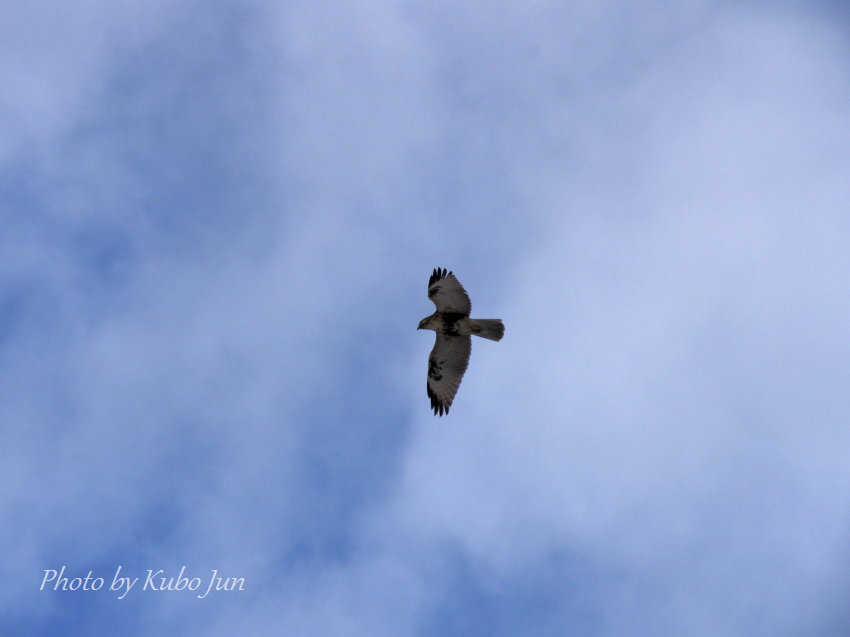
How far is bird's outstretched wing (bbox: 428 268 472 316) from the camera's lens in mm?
19266

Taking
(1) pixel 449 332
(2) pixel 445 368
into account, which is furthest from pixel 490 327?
(2) pixel 445 368

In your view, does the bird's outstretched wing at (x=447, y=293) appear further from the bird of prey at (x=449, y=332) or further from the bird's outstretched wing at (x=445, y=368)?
the bird's outstretched wing at (x=445, y=368)

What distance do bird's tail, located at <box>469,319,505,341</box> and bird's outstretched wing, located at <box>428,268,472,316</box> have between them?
1.01ft

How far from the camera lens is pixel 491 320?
1956cm

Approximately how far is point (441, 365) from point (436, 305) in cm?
179

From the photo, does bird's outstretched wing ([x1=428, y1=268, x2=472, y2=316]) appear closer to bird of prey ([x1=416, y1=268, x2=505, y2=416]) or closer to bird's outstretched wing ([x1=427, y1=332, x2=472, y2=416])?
bird of prey ([x1=416, y1=268, x2=505, y2=416])

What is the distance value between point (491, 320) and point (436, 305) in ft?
4.18

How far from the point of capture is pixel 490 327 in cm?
1955

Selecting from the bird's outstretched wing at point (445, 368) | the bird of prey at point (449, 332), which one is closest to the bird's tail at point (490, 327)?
the bird of prey at point (449, 332)

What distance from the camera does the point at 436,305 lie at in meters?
19.7

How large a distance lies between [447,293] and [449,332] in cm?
109

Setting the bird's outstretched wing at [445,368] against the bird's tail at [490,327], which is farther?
the bird's outstretched wing at [445,368]

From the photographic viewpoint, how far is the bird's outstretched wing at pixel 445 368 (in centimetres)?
2034

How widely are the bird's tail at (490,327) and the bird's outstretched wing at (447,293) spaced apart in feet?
1.01
